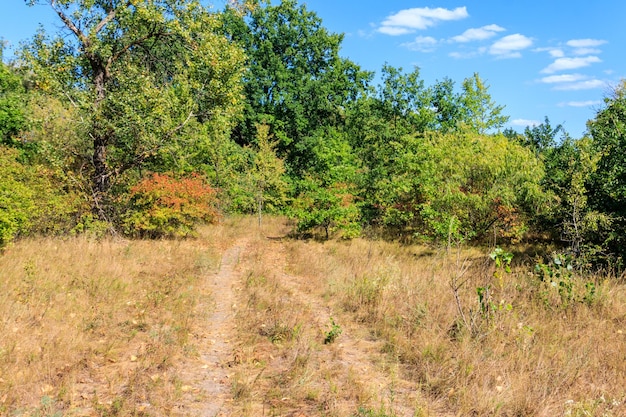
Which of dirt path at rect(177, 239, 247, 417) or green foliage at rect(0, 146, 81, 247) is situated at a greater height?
green foliage at rect(0, 146, 81, 247)

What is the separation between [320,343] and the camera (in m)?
6.89

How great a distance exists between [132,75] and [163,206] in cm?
530

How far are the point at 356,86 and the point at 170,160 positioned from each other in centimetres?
2349

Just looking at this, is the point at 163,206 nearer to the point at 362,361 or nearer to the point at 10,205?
the point at 10,205

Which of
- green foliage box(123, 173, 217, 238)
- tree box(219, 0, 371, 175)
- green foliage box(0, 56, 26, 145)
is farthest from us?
tree box(219, 0, 371, 175)

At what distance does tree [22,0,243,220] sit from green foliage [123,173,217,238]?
1.14m

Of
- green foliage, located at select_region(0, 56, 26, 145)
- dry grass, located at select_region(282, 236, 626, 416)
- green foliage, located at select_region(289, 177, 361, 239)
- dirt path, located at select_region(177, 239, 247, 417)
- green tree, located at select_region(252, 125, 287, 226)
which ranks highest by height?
green foliage, located at select_region(0, 56, 26, 145)

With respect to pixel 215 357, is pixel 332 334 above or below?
above

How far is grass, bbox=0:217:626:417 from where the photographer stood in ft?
16.1

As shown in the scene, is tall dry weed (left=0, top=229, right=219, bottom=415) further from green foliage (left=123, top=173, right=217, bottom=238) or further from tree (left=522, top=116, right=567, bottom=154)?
tree (left=522, top=116, right=567, bottom=154)

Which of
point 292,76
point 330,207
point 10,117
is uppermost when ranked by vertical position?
point 292,76

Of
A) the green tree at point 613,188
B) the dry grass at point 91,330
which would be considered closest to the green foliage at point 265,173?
the dry grass at point 91,330

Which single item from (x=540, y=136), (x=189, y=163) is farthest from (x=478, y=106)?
(x=189, y=163)

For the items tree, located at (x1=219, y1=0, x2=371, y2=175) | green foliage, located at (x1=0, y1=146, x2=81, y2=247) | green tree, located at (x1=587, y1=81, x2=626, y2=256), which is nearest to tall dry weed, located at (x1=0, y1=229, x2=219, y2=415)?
green foliage, located at (x1=0, y1=146, x2=81, y2=247)
